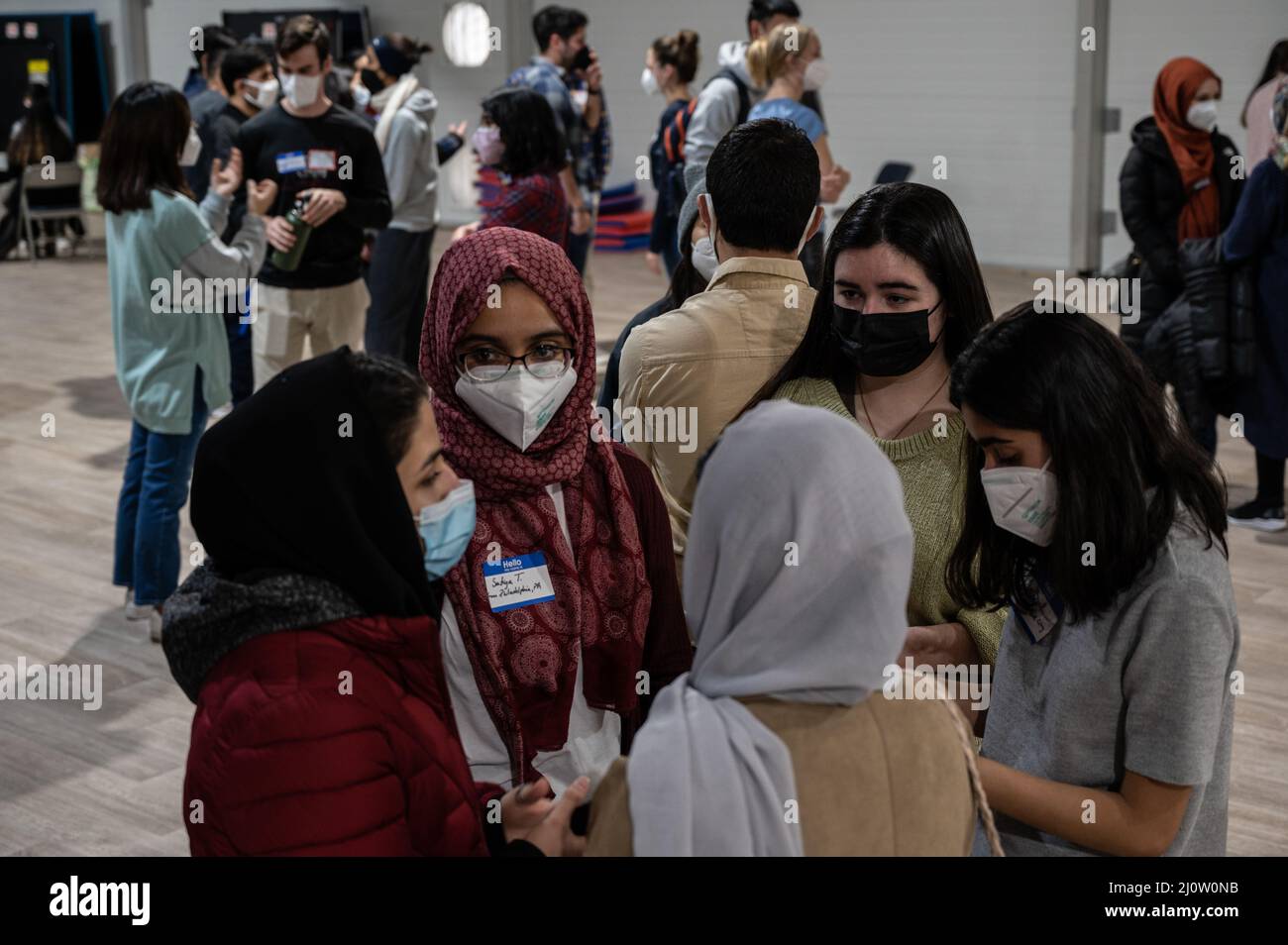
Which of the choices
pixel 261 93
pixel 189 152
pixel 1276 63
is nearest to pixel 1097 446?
pixel 189 152

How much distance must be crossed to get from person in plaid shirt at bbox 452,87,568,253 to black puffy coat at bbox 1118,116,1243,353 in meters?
2.22

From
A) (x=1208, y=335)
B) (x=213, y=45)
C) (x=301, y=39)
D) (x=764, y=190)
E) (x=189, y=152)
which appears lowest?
(x=1208, y=335)

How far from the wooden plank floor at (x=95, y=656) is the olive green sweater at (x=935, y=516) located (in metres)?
1.50

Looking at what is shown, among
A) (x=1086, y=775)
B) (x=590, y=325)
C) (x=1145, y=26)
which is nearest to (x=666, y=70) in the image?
(x=1145, y=26)

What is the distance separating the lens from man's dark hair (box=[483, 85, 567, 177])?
18.0ft

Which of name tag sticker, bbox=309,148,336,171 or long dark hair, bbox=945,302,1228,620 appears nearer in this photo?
long dark hair, bbox=945,302,1228,620

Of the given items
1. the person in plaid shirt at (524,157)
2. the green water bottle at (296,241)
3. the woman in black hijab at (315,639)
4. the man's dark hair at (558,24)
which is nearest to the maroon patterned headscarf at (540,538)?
the woman in black hijab at (315,639)

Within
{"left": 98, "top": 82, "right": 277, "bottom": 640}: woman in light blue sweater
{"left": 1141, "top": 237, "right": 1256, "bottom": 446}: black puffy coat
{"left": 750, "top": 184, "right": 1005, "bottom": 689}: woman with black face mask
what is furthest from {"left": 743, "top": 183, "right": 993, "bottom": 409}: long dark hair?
{"left": 1141, "top": 237, "right": 1256, "bottom": 446}: black puffy coat

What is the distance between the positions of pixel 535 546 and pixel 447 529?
0.27 meters

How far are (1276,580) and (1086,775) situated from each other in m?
3.72

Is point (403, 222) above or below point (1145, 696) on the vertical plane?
above

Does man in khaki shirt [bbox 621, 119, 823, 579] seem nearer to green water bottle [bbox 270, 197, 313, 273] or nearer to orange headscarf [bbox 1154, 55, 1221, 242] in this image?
green water bottle [bbox 270, 197, 313, 273]

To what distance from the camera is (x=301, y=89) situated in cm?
558

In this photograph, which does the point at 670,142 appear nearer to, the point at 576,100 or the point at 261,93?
the point at 576,100
